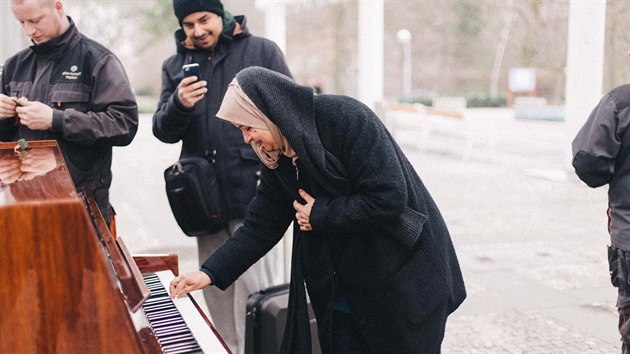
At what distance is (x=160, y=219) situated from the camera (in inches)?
264

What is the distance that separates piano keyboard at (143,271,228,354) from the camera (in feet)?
5.81

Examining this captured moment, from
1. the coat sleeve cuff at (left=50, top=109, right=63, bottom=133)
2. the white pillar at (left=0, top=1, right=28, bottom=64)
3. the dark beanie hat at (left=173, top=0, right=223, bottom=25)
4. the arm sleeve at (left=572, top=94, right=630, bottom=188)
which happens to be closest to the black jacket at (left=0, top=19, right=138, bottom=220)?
the coat sleeve cuff at (left=50, top=109, right=63, bottom=133)

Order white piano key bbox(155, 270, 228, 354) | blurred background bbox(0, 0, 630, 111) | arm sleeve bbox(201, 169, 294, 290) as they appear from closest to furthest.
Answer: white piano key bbox(155, 270, 228, 354) < arm sleeve bbox(201, 169, 294, 290) < blurred background bbox(0, 0, 630, 111)

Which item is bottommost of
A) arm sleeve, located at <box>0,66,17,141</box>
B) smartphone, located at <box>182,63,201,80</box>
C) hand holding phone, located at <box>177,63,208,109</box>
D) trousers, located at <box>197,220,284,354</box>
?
trousers, located at <box>197,220,284,354</box>

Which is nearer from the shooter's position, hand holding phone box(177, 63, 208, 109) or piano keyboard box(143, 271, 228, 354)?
piano keyboard box(143, 271, 228, 354)

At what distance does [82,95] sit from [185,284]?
1197 millimetres

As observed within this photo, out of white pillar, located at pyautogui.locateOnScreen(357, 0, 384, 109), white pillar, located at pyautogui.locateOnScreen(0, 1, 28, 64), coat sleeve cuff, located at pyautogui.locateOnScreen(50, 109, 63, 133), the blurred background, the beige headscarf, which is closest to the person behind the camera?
the beige headscarf

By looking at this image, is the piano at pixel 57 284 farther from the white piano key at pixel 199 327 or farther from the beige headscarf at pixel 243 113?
the beige headscarf at pixel 243 113

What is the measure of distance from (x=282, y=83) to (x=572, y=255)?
505 centimetres

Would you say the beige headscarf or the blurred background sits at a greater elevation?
the beige headscarf

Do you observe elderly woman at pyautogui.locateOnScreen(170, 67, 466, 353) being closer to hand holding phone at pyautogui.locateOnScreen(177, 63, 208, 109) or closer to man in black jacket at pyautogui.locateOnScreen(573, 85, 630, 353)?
hand holding phone at pyautogui.locateOnScreen(177, 63, 208, 109)

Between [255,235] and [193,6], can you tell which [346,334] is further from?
[193,6]

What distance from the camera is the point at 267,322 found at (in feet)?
→ 9.98

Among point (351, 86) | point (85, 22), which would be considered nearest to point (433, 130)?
point (351, 86)
